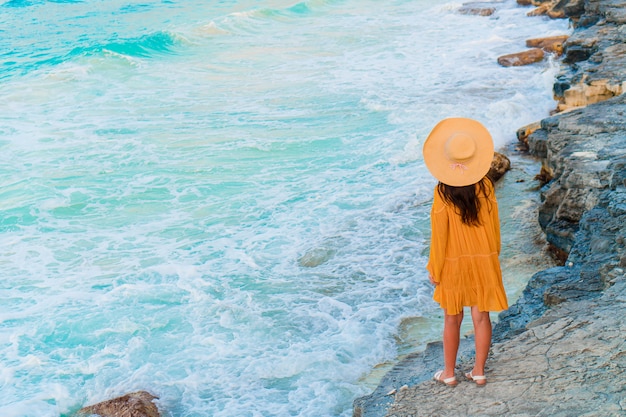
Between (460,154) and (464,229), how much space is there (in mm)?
407

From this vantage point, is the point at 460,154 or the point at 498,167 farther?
the point at 498,167

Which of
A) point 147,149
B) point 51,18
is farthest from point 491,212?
point 51,18

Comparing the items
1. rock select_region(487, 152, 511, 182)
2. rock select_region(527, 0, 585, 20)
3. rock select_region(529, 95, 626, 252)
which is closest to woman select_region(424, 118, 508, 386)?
rock select_region(529, 95, 626, 252)

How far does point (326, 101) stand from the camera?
579 inches

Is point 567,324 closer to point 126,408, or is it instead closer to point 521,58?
point 126,408

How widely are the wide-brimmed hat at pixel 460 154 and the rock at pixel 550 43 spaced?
540 inches

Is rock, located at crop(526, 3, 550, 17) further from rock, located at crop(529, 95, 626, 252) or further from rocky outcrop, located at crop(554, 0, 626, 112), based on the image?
rock, located at crop(529, 95, 626, 252)

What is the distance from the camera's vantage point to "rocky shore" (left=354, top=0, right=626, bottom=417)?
3529mm

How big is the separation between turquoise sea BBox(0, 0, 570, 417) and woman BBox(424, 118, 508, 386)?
1.85 meters

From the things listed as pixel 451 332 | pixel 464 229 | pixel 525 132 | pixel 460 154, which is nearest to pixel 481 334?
pixel 451 332

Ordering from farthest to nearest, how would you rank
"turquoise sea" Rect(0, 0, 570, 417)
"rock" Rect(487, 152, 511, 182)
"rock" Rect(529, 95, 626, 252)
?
"rock" Rect(487, 152, 511, 182) < "turquoise sea" Rect(0, 0, 570, 417) < "rock" Rect(529, 95, 626, 252)

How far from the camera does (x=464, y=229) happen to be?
12.1ft

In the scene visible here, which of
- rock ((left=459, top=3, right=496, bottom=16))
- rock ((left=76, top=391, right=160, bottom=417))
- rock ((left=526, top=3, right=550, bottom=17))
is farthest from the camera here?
rock ((left=459, top=3, right=496, bottom=16))

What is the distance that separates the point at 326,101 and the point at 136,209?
19.3 feet
